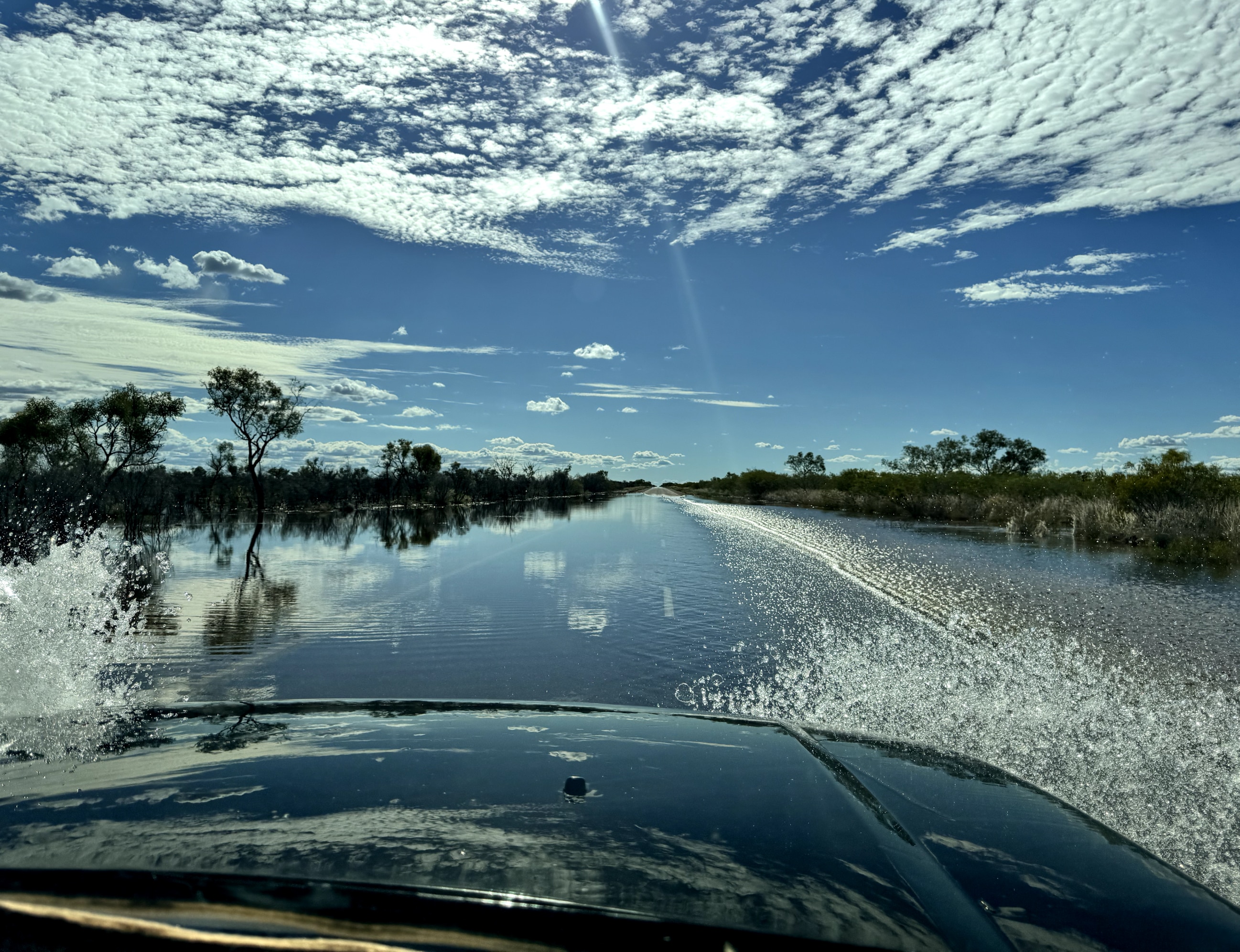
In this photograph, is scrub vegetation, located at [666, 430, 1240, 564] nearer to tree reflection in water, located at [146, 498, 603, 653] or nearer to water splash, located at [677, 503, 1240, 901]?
water splash, located at [677, 503, 1240, 901]

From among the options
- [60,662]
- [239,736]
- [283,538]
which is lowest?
[283,538]

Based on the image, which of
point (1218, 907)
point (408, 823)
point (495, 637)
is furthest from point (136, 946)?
point (495, 637)

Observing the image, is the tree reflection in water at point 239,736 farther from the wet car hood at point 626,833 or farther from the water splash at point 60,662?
the water splash at point 60,662

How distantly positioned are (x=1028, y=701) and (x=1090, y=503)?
27.8 m

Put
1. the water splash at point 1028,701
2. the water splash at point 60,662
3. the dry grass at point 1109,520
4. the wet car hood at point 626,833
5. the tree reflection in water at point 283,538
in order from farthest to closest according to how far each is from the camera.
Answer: the dry grass at point 1109,520 → the tree reflection in water at point 283,538 → the water splash at point 1028,701 → the water splash at point 60,662 → the wet car hood at point 626,833

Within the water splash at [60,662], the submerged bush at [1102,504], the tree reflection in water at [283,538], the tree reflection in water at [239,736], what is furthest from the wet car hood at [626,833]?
the submerged bush at [1102,504]

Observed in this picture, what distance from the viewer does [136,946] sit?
4.66ft

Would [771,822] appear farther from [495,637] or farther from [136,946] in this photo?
[495,637]

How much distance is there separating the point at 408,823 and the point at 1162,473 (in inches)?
1348

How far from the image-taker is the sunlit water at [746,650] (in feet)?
18.2

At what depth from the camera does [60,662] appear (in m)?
5.75

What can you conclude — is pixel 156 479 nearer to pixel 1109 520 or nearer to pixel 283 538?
pixel 283 538

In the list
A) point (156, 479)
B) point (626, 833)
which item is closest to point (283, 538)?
point (156, 479)

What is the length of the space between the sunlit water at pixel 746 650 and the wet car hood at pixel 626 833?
84cm
